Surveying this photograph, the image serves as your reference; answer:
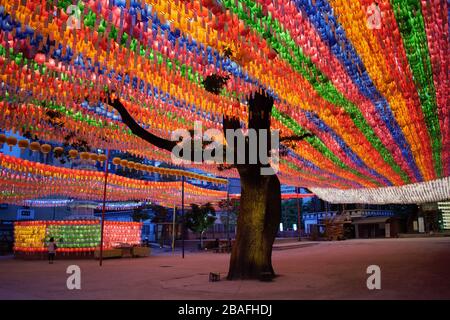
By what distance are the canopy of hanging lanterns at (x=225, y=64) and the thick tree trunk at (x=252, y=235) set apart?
6.82 ft

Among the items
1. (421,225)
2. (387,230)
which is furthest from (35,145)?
(421,225)

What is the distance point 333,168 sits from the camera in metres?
19.6

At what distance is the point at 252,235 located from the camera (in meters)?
9.36

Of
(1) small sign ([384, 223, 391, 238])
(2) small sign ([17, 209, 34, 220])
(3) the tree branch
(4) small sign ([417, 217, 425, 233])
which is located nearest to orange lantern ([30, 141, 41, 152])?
(3) the tree branch

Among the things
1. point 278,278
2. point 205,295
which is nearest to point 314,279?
point 278,278

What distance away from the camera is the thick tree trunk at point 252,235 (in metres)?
9.23

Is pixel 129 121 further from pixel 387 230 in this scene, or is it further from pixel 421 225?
pixel 421 225

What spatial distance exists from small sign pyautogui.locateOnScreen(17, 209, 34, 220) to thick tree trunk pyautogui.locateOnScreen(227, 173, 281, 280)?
33.9 m

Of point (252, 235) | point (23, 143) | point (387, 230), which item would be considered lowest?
point (387, 230)

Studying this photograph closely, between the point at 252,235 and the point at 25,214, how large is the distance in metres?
34.9

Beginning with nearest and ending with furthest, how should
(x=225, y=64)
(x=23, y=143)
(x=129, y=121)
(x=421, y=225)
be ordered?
(x=225, y=64)
(x=129, y=121)
(x=23, y=143)
(x=421, y=225)

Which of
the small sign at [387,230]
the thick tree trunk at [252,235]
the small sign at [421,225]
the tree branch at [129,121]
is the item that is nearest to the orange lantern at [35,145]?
the tree branch at [129,121]

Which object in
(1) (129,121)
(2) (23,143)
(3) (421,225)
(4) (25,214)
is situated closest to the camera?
(1) (129,121)

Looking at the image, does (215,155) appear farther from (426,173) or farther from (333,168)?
(426,173)
